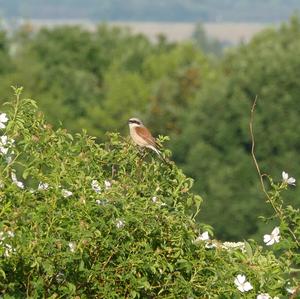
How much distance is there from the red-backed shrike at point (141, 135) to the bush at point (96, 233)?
86cm

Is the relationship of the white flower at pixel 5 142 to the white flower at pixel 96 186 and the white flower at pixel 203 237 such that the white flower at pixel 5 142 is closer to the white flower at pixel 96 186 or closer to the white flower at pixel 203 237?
the white flower at pixel 96 186

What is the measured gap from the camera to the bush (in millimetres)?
6688

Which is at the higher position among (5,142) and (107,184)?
(5,142)

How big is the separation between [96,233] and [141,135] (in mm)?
4507

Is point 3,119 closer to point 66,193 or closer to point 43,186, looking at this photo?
point 43,186

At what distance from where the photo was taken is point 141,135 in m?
11.2

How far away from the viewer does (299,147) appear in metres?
52.0

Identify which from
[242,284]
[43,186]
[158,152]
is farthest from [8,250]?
[158,152]

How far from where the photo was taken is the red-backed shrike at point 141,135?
341 inches

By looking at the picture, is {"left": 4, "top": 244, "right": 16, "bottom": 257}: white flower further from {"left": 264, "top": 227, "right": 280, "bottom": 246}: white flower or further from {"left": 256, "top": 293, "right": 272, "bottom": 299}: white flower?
{"left": 264, "top": 227, "right": 280, "bottom": 246}: white flower

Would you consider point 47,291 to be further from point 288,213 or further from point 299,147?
point 299,147

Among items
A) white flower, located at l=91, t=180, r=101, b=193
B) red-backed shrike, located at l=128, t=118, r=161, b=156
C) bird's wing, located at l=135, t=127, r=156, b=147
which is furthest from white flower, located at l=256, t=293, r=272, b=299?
bird's wing, located at l=135, t=127, r=156, b=147

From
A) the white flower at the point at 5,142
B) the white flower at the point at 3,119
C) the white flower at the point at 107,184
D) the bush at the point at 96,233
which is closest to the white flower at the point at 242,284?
the bush at the point at 96,233

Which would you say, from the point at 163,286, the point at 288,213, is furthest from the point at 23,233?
the point at 288,213
